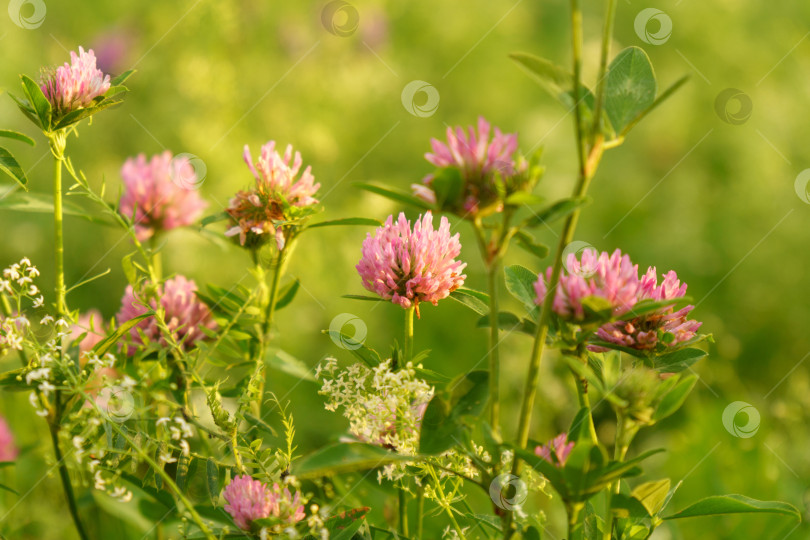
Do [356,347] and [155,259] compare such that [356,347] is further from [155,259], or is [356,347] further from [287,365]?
[155,259]

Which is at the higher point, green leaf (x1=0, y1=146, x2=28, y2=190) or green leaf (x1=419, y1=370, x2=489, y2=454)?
green leaf (x1=419, y1=370, x2=489, y2=454)

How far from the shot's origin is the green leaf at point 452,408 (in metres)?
0.41

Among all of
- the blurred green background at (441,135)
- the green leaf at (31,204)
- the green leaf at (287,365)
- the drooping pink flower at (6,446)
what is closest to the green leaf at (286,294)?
the green leaf at (287,365)

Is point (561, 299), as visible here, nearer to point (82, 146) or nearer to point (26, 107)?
point (26, 107)

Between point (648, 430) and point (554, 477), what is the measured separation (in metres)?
1.29

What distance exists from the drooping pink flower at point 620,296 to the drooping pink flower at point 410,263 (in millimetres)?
79

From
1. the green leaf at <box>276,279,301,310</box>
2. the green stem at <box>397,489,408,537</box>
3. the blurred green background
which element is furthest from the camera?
the blurred green background

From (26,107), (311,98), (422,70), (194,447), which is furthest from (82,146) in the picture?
(26,107)

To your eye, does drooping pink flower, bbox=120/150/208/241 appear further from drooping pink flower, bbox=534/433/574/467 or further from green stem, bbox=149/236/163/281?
drooping pink flower, bbox=534/433/574/467

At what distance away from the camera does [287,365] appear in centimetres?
59

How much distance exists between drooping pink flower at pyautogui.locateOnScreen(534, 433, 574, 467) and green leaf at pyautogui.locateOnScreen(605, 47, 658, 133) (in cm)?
17

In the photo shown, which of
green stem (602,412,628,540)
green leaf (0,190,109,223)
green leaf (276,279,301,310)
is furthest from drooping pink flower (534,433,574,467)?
green leaf (0,190,109,223)

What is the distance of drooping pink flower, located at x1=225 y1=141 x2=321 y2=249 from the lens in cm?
56

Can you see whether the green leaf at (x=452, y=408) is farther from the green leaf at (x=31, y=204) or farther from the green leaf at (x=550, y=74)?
the green leaf at (x=31, y=204)
